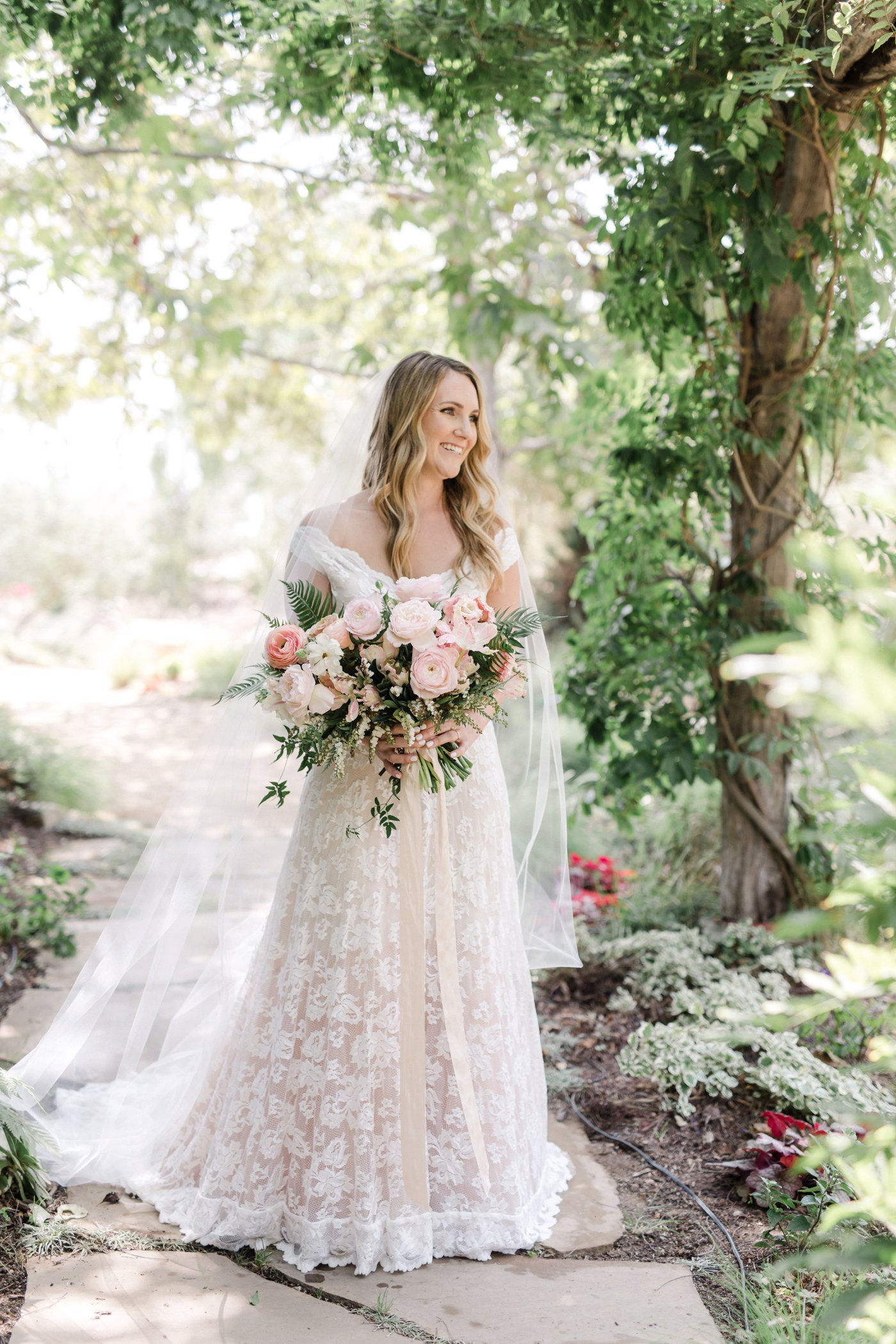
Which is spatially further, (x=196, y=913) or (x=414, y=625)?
(x=196, y=913)

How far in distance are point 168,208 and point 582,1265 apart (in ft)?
28.4

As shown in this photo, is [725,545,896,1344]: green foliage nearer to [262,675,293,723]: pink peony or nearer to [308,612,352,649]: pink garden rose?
[308,612,352,649]: pink garden rose

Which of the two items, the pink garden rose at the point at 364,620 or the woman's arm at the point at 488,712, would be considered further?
the woman's arm at the point at 488,712

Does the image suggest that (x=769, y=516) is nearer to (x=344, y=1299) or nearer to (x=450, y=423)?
(x=450, y=423)

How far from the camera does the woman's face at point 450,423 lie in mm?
3057

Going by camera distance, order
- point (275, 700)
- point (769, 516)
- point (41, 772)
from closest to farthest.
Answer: point (275, 700) < point (769, 516) < point (41, 772)

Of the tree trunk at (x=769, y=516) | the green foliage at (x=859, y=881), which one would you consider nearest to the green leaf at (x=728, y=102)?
the tree trunk at (x=769, y=516)

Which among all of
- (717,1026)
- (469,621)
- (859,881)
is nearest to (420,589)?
(469,621)

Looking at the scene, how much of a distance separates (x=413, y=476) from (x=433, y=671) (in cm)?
81

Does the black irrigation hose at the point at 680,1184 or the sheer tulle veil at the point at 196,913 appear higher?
the sheer tulle veil at the point at 196,913

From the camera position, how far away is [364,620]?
2.59m

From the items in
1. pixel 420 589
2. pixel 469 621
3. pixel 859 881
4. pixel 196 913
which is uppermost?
pixel 420 589

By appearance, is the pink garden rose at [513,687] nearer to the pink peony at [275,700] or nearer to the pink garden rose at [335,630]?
the pink garden rose at [335,630]

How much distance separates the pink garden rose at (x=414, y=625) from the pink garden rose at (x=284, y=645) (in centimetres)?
26
